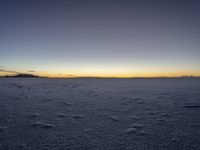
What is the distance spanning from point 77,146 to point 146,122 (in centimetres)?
123

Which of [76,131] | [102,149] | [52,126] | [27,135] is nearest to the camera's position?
[102,149]

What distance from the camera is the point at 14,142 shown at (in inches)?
64.5

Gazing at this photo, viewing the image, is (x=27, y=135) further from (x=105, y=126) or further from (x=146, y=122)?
(x=146, y=122)

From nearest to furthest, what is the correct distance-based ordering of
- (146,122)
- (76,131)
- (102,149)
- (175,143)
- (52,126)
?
1. (102,149)
2. (175,143)
3. (76,131)
4. (52,126)
5. (146,122)

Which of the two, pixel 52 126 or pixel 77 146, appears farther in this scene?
pixel 52 126

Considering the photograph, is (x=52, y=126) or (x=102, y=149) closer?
(x=102, y=149)

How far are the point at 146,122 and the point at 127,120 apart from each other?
0.28 m

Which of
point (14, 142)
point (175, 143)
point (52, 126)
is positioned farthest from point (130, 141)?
point (14, 142)

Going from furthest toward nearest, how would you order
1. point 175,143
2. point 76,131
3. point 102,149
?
point 76,131 < point 175,143 < point 102,149

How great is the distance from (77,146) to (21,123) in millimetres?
1106

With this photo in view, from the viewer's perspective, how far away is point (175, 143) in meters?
1.68

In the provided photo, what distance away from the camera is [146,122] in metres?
2.41

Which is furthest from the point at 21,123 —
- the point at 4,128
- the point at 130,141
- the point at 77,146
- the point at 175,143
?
the point at 175,143

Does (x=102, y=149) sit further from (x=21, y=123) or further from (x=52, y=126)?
(x=21, y=123)
